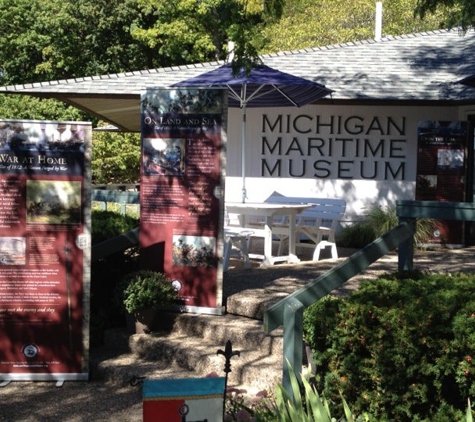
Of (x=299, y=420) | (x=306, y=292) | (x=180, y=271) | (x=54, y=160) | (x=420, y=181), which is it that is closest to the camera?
(x=299, y=420)

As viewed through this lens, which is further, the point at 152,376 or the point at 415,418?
the point at 152,376

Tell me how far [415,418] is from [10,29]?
39.1 m

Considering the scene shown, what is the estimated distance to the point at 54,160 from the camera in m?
7.60

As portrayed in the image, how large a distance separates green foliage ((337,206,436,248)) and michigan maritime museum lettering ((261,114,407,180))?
1061mm

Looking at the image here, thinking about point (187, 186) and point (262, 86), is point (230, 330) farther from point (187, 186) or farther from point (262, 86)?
point (262, 86)

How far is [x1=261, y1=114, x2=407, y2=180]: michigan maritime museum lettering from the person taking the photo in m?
15.4

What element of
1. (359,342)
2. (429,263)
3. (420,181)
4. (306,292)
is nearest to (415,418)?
(359,342)

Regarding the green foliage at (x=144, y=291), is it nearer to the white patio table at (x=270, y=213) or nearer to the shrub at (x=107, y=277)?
the shrub at (x=107, y=277)

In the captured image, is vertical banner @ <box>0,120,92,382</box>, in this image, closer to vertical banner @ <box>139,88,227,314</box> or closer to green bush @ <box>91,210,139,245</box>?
vertical banner @ <box>139,88,227,314</box>

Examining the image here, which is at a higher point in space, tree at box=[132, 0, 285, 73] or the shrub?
tree at box=[132, 0, 285, 73]

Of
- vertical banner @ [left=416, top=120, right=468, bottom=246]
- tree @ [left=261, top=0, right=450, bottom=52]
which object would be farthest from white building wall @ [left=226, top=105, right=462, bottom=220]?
tree @ [left=261, top=0, right=450, bottom=52]

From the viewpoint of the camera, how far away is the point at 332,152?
15555 mm

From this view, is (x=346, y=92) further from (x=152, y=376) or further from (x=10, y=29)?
(x=10, y=29)

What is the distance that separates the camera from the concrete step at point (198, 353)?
7.39m
